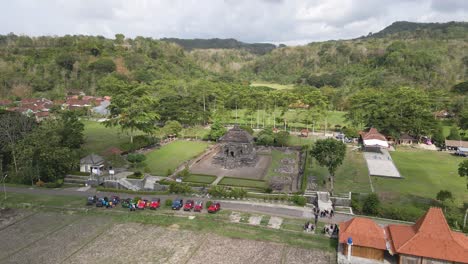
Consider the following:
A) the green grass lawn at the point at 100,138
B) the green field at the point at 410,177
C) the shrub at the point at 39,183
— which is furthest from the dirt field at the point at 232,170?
the shrub at the point at 39,183

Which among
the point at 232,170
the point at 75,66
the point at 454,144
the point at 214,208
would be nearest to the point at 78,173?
the point at 232,170

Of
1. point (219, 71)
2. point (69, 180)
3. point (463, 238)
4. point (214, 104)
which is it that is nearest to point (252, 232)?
point (463, 238)

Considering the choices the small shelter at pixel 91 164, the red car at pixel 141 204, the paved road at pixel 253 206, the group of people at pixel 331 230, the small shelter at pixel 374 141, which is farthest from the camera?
the small shelter at pixel 374 141

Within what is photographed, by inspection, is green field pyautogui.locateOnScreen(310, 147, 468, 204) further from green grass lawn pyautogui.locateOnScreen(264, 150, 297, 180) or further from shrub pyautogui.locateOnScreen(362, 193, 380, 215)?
shrub pyautogui.locateOnScreen(362, 193, 380, 215)

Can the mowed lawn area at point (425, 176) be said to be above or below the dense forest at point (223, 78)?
below

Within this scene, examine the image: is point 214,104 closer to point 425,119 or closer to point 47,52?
point 425,119

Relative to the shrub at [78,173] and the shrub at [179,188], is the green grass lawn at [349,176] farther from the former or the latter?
the shrub at [78,173]
